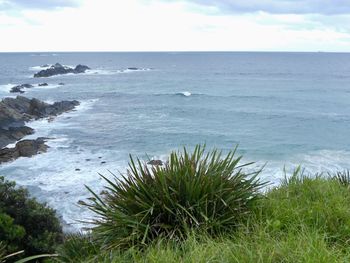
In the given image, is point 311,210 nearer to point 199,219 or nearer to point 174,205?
point 199,219

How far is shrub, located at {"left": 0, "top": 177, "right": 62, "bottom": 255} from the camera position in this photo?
8648mm

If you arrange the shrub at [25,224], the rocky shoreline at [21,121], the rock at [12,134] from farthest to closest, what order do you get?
the rock at [12,134], the rocky shoreline at [21,121], the shrub at [25,224]

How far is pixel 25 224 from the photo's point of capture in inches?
397

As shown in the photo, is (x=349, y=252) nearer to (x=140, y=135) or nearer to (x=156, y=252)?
(x=156, y=252)

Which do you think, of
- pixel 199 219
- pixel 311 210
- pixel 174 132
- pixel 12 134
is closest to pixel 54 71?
pixel 12 134

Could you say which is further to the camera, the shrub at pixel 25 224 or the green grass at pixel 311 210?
the shrub at pixel 25 224

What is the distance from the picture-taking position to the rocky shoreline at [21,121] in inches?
1133

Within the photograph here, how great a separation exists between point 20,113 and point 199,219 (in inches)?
1612

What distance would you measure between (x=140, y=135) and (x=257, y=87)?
4110 cm

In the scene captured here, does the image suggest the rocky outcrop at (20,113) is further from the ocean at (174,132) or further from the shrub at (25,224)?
the shrub at (25,224)

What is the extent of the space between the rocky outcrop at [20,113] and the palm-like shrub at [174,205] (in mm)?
28236

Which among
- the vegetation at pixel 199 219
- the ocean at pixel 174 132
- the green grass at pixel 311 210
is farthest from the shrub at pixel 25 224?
the green grass at pixel 311 210

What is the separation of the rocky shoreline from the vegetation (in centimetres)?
2485

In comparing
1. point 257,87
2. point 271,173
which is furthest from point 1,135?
point 257,87
